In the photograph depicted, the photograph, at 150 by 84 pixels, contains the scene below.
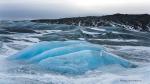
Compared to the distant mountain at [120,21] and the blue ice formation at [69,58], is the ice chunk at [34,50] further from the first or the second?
the distant mountain at [120,21]

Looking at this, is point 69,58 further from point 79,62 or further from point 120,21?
point 120,21

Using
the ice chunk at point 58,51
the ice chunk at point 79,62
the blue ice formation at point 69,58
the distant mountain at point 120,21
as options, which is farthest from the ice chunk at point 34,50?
the distant mountain at point 120,21

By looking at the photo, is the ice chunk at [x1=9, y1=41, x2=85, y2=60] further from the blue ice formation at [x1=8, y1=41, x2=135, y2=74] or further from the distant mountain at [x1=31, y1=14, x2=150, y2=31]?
the distant mountain at [x1=31, y1=14, x2=150, y2=31]

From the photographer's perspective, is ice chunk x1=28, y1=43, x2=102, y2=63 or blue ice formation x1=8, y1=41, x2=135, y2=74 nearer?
blue ice formation x1=8, y1=41, x2=135, y2=74

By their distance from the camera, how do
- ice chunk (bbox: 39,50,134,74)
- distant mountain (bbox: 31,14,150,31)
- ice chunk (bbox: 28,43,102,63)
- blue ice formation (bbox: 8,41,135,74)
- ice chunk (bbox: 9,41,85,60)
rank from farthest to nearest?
1. distant mountain (bbox: 31,14,150,31)
2. ice chunk (bbox: 9,41,85,60)
3. ice chunk (bbox: 28,43,102,63)
4. blue ice formation (bbox: 8,41,135,74)
5. ice chunk (bbox: 39,50,134,74)

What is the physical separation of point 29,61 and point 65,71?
2.50 metres

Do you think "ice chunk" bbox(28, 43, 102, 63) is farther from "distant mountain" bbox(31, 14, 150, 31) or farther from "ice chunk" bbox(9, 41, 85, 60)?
"distant mountain" bbox(31, 14, 150, 31)

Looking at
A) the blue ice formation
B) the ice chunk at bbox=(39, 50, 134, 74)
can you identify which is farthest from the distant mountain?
the ice chunk at bbox=(39, 50, 134, 74)

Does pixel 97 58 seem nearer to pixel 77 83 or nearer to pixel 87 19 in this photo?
pixel 77 83

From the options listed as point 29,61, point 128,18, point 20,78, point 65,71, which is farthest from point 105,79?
point 128,18

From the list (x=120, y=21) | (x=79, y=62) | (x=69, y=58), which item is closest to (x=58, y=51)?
(x=69, y=58)

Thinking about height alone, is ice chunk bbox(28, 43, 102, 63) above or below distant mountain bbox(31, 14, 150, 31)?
above

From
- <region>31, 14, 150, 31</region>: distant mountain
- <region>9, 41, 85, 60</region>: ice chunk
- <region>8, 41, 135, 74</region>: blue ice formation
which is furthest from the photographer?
<region>31, 14, 150, 31</region>: distant mountain

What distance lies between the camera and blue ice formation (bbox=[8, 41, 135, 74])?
1261 centimetres
